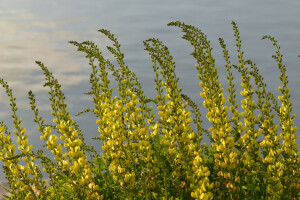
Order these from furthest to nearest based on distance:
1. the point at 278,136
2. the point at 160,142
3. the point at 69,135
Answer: the point at 160,142, the point at 278,136, the point at 69,135

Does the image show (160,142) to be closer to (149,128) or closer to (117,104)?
(149,128)

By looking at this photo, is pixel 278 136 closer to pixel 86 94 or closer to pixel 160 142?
pixel 160 142

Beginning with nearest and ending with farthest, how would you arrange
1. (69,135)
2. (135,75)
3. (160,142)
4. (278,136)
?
(69,135) → (278,136) → (135,75) → (160,142)

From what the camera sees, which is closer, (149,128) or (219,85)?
(219,85)

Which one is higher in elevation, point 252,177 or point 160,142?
point 160,142

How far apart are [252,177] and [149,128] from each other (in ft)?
5.56

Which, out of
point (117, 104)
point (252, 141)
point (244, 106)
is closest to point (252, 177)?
point (252, 141)

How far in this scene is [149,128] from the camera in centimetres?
761

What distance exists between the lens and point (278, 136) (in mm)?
6797

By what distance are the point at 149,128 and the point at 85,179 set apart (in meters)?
1.60

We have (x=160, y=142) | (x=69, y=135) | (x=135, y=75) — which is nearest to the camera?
(x=69, y=135)

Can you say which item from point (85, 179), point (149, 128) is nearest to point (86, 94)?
point (149, 128)

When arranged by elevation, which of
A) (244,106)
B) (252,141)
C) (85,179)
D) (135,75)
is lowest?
(85,179)

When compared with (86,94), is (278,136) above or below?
below
